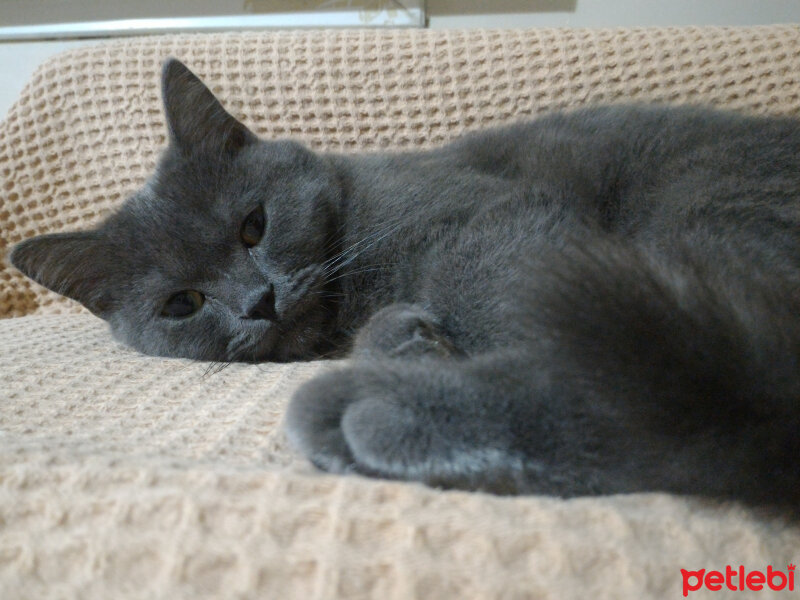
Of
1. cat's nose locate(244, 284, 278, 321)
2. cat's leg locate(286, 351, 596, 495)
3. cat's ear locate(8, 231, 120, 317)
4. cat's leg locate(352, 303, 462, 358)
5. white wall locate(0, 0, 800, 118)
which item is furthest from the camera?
white wall locate(0, 0, 800, 118)

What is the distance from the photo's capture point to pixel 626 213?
3.00ft

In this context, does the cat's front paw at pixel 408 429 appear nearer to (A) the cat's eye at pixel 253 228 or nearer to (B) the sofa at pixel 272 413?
(B) the sofa at pixel 272 413

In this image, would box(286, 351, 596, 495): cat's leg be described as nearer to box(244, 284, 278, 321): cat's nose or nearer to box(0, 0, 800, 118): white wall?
box(244, 284, 278, 321): cat's nose

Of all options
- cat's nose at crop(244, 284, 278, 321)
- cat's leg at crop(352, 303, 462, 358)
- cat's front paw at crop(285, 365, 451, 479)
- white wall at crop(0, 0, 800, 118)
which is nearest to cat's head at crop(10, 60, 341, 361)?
cat's nose at crop(244, 284, 278, 321)

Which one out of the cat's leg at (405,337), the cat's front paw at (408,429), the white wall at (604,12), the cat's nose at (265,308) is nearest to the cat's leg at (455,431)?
the cat's front paw at (408,429)

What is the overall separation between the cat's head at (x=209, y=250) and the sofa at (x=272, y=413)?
2.2 inches

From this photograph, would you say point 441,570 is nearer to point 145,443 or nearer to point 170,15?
point 145,443

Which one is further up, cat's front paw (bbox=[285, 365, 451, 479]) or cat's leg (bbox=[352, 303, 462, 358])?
cat's front paw (bbox=[285, 365, 451, 479])

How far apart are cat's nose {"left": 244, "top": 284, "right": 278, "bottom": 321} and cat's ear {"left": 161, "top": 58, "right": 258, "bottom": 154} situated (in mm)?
313

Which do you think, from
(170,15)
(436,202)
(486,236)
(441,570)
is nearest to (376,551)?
(441,570)

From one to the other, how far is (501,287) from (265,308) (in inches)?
14.6

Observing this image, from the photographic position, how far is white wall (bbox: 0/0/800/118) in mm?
1950

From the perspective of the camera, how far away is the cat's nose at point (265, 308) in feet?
2.99

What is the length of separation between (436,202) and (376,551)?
0.61m
